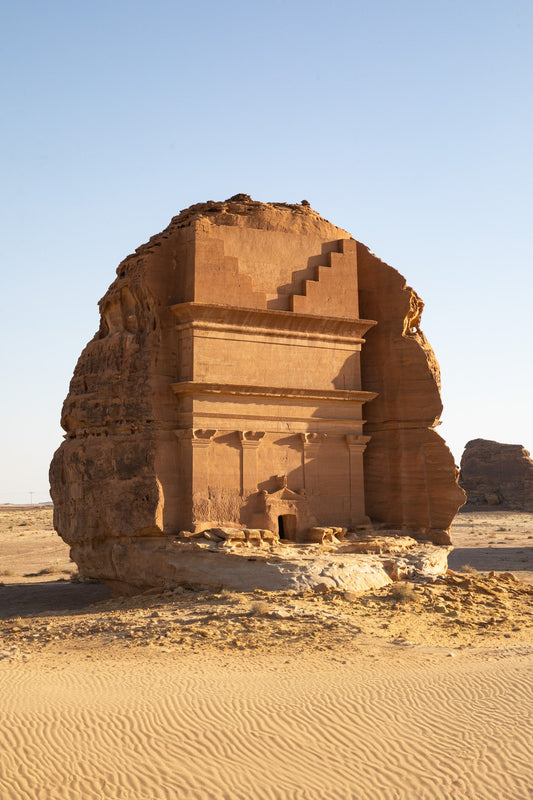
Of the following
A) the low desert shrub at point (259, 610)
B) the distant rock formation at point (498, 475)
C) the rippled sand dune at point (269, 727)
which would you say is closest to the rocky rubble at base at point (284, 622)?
the low desert shrub at point (259, 610)

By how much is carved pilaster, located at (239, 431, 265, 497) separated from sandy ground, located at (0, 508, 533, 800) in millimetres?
3234

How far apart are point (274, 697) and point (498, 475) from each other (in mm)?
52980

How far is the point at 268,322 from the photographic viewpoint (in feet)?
60.8

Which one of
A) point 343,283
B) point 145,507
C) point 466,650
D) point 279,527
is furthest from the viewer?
point 343,283

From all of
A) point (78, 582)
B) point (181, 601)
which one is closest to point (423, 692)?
point (181, 601)

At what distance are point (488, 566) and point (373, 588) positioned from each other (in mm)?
16543

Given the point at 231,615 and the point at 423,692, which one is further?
the point at 231,615

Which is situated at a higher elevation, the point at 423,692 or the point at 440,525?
the point at 440,525

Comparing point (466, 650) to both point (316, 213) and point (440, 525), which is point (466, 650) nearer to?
point (440, 525)

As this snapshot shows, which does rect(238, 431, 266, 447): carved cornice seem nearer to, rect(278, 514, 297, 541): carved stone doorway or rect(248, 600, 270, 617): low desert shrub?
rect(278, 514, 297, 541): carved stone doorway

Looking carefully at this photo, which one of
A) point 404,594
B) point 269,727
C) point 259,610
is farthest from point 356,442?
point 269,727

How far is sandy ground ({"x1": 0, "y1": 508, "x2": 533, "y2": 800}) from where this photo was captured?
305 inches

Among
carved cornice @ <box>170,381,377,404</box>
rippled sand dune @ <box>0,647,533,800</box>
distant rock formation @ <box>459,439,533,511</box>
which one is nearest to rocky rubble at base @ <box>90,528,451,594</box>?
carved cornice @ <box>170,381,377,404</box>

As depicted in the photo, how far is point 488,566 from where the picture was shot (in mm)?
30453
